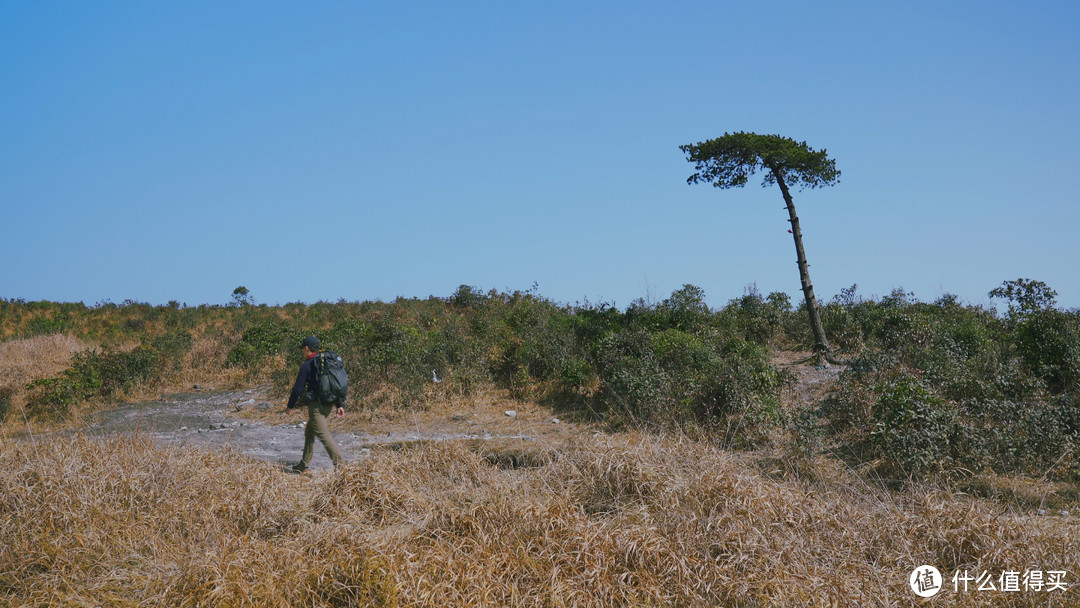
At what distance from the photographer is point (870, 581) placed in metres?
5.18

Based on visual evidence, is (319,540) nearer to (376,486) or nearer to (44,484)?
(376,486)

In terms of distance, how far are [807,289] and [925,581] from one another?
9123 millimetres

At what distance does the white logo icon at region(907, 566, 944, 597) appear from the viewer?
16.8 ft

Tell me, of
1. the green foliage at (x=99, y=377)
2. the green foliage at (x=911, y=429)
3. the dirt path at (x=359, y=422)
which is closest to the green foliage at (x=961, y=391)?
the green foliage at (x=911, y=429)

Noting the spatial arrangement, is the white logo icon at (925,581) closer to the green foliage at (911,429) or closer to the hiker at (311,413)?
the green foliage at (911,429)

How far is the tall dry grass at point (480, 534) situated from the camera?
5.11 meters

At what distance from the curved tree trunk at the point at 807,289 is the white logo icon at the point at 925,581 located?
325 inches

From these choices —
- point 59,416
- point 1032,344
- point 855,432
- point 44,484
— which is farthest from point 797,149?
point 59,416

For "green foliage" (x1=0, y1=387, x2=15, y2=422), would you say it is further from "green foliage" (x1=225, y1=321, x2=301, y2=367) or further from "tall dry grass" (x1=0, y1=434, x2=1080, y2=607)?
"tall dry grass" (x1=0, y1=434, x2=1080, y2=607)

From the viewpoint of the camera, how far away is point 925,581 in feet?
17.3

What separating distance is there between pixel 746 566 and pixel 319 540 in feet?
10.7

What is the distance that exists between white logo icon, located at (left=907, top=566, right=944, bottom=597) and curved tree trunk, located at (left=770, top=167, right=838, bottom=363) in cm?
827
